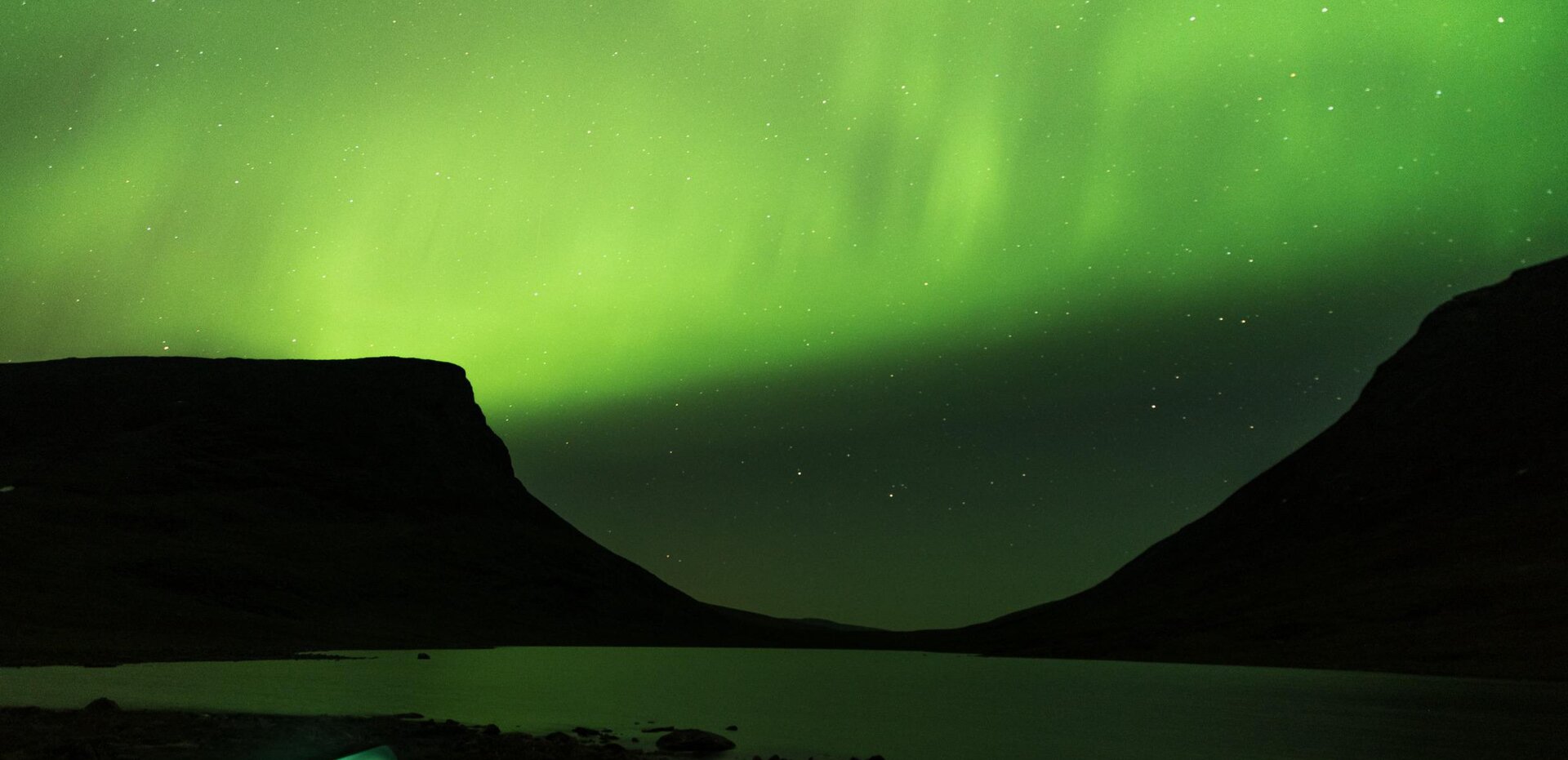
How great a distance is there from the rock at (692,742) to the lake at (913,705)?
103 centimetres

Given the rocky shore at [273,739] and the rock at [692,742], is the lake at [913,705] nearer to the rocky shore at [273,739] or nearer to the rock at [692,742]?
the rock at [692,742]

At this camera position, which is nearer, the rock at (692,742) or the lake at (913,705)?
the rock at (692,742)

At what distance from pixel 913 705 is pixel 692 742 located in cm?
3421

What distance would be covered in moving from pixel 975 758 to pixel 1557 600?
5133 inches

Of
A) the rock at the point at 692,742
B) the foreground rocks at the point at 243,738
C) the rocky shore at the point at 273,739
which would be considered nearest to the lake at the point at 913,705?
the rock at the point at 692,742

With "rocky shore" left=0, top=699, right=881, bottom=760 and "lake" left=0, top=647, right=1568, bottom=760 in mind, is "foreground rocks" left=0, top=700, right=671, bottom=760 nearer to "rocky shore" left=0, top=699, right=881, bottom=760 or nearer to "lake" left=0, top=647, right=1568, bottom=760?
"rocky shore" left=0, top=699, right=881, bottom=760

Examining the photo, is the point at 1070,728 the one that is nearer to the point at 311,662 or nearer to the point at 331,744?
the point at 331,744

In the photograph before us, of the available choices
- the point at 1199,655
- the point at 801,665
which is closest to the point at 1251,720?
the point at 801,665

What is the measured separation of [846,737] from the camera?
151 ft

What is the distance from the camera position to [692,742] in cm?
3794

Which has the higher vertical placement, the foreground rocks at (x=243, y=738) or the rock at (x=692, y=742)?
the foreground rocks at (x=243, y=738)

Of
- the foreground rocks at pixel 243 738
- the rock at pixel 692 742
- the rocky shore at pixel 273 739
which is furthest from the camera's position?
the rock at pixel 692 742

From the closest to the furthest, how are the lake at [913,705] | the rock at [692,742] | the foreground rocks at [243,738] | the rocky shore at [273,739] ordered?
the foreground rocks at [243,738] → the rocky shore at [273,739] → the rock at [692,742] → the lake at [913,705]

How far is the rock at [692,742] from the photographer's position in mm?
37562
